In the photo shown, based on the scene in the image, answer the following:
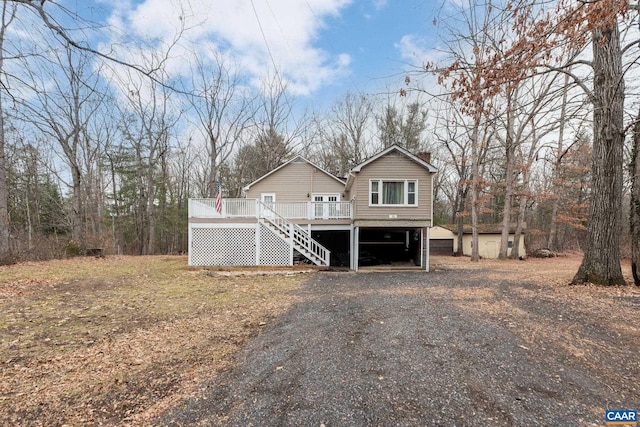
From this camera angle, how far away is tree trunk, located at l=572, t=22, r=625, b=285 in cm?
747

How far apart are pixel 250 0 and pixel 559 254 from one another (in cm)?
2843

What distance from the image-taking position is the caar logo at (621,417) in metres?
2.58

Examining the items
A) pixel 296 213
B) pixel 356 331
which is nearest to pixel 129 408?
pixel 356 331

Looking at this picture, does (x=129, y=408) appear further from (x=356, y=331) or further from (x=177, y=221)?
(x=177, y=221)

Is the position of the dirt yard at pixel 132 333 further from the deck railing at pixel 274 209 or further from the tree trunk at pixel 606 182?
the deck railing at pixel 274 209

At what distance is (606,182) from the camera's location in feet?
25.6

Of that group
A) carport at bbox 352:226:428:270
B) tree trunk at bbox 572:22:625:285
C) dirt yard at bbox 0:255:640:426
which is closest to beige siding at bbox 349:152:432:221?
carport at bbox 352:226:428:270

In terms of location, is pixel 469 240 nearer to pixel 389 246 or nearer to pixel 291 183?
pixel 389 246

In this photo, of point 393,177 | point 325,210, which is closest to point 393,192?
point 393,177

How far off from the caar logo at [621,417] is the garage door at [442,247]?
25.1 meters

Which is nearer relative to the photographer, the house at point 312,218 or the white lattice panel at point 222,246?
the house at point 312,218

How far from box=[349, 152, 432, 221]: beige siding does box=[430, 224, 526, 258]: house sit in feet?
45.8

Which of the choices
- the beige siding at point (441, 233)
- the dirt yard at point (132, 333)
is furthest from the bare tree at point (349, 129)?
the dirt yard at point (132, 333)

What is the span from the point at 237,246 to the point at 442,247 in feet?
66.3
